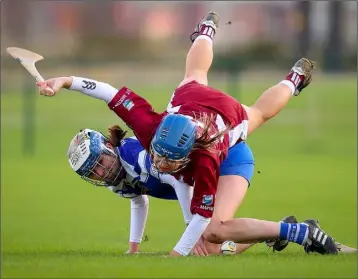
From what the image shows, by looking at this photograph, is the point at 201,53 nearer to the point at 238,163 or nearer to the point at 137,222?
the point at 238,163

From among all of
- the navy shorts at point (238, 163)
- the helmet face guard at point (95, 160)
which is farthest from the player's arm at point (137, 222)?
the navy shorts at point (238, 163)

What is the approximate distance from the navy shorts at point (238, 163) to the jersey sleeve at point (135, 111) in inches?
32.6

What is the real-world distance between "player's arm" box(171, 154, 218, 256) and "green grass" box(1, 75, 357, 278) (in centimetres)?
32

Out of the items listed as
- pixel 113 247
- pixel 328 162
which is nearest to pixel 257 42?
pixel 328 162

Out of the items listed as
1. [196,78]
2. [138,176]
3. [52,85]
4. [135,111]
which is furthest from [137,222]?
[52,85]

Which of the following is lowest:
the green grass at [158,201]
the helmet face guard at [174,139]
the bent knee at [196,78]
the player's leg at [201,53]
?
the green grass at [158,201]

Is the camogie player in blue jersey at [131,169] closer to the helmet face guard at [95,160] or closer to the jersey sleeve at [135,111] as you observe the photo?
the helmet face guard at [95,160]

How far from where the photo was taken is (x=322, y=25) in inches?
1545

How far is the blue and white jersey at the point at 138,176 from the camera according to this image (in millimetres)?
10445

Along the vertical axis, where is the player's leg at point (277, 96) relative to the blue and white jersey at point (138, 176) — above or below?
above

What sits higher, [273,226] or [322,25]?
[322,25]

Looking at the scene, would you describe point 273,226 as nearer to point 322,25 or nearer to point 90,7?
point 322,25

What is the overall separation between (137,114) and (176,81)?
2766cm

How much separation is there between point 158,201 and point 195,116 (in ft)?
27.8
